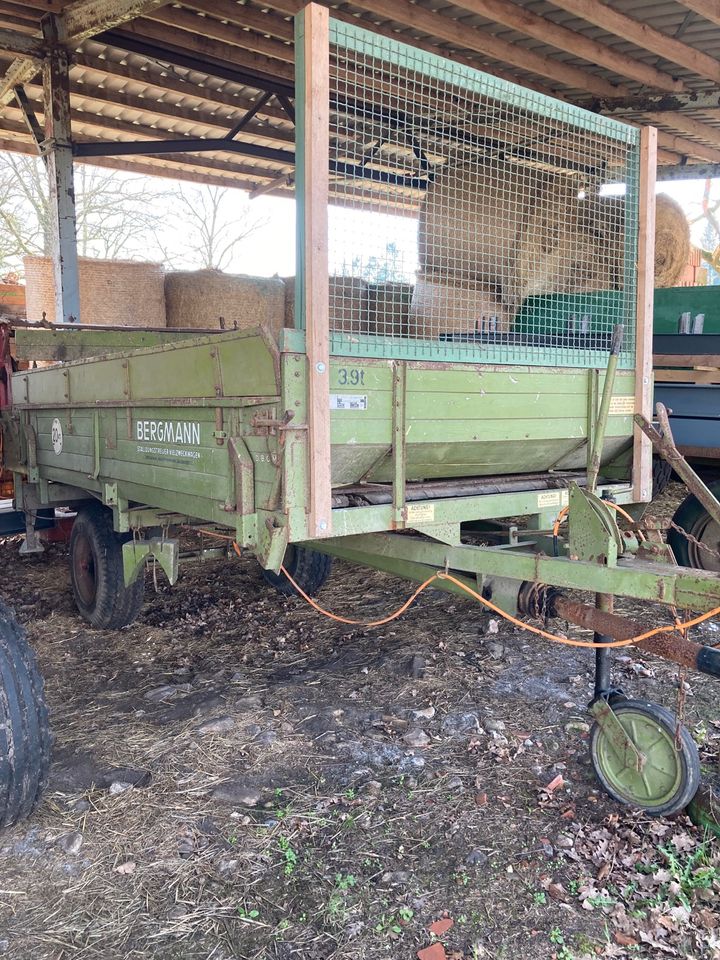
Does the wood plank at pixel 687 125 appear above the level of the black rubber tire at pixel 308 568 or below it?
above

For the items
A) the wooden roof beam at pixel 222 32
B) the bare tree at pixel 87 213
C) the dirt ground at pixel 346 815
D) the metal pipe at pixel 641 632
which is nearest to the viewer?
the dirt ground at pixel 346 815

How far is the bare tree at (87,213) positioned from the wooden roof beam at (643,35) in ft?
41.9

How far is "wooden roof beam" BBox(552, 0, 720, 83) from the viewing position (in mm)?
6496

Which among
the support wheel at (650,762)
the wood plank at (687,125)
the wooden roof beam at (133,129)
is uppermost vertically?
the wooden roof beam at (133,129)

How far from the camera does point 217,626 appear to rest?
5.33 meters

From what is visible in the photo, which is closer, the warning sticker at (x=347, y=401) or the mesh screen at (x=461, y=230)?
the warning sticker at (x=347, y=401)

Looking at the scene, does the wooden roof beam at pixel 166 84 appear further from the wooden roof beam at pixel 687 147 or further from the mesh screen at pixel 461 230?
the mesh screen at pixel 461 230

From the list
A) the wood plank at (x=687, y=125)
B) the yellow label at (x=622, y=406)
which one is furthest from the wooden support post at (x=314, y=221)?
the wood plank at (x=687, y=125)

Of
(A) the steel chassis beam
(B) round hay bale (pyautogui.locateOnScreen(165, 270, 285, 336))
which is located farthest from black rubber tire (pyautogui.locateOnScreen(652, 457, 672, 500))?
(B) round hay bale (pyautogui.locateOnScreen(165, 270, 285, 336))

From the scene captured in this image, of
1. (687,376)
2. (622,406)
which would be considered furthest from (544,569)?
(687,376)

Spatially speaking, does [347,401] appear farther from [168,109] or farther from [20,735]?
[168,109]

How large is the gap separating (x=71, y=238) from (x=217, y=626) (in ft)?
15.7

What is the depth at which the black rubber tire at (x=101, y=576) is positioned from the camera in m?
5.17

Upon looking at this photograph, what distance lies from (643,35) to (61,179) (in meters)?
5.87
